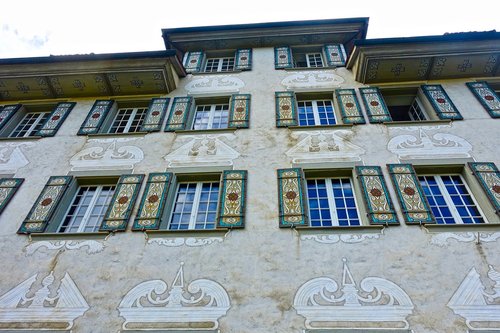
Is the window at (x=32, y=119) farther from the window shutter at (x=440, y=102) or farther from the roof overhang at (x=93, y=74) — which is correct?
the window shutter at (x=440, y=102)

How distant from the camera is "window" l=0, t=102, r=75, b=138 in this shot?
9.40 meters

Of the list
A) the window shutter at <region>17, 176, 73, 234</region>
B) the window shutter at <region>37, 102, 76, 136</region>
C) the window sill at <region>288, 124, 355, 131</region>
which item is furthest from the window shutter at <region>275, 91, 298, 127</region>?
the window shutter at <region>37, 102, 76, 136</region>

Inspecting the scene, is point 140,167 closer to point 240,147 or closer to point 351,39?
point 240,147

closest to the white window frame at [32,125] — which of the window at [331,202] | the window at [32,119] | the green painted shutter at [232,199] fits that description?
the window at [32,119]

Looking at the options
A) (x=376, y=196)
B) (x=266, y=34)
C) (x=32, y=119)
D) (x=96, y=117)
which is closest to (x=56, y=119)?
(x=96, y=117)

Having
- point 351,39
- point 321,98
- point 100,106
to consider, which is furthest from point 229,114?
point 351,39

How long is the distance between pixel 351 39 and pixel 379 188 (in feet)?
23.6

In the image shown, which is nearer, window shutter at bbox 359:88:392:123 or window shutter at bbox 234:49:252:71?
window shutter at bbox 359:88:392:123

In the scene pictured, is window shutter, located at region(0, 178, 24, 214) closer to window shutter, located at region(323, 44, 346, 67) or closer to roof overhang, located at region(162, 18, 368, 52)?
roof overhang, located at region(162, 18, 368, 52)

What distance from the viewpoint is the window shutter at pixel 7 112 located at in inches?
386

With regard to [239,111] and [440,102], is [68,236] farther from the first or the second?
[440,102]

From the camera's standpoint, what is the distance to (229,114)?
30.1ft

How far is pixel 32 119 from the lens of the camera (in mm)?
10289

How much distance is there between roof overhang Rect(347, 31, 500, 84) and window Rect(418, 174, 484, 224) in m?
3.70
